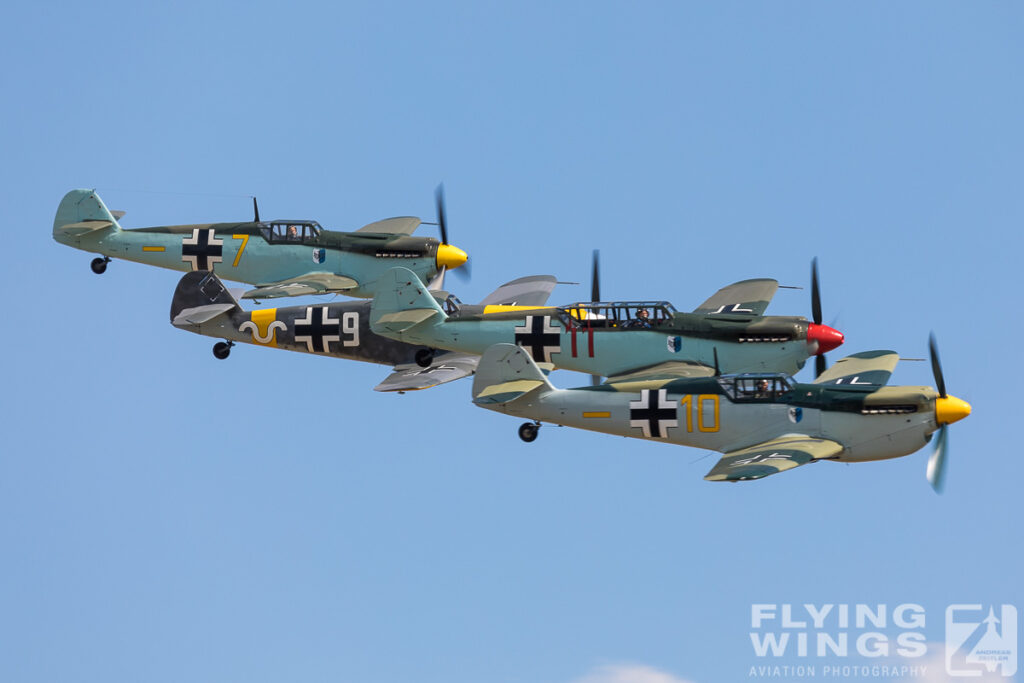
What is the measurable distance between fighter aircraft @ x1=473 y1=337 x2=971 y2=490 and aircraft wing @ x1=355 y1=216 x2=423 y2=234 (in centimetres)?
873

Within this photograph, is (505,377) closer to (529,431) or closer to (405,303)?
(529,431)

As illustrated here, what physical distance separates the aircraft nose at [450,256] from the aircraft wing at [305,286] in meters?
1.97

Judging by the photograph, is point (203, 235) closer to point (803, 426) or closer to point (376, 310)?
point (376, 310)

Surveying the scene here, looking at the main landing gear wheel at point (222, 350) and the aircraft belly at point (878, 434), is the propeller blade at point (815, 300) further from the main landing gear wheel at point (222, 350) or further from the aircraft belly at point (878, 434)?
the main landing gear wheel at point (222, 350)

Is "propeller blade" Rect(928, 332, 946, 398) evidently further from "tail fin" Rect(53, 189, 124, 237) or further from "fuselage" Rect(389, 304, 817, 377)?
"tail fin" Rect(53, 189, 124, 237)

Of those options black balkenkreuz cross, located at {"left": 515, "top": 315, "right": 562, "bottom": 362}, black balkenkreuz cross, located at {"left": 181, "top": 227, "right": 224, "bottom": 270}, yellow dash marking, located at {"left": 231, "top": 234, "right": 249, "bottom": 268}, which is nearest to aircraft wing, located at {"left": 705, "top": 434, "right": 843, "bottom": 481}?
black balkenkreuz cross, located at {"left": 515, "top": 315, "right": 562, "bottom": 362}

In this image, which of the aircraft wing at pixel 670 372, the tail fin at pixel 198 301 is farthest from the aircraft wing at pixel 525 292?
the tail fin at pixel 198 301

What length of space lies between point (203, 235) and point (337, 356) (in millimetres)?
4315

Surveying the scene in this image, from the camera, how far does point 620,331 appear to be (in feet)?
151

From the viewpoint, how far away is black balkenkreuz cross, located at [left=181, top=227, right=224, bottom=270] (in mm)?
50531

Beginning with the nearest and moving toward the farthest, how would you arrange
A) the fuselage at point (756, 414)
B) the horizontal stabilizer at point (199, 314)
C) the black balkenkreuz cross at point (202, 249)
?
the fuselage at point (756, 414)
the horizontal stabilizer at point (199, 314)
the black balkenkreuz cross at point (202, 249)

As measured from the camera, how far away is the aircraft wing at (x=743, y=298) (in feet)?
155

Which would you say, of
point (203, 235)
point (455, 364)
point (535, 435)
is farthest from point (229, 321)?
point (535, 435)

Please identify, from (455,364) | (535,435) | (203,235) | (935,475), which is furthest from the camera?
(203,235)
